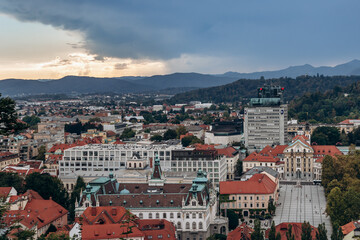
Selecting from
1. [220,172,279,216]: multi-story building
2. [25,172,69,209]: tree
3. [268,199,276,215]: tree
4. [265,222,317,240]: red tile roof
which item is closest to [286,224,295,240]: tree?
[265,222,317,240]: red tile roof

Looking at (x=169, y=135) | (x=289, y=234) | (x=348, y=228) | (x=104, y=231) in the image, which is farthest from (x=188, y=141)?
(x=289, y=234)

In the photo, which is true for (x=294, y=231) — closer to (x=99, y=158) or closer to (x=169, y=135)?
(x=99, y=158)

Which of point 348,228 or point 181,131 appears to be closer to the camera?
point 348,228

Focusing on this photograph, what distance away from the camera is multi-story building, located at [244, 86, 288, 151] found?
507ft

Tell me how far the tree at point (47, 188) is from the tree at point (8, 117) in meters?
47.2

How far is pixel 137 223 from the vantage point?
64938 millimetres

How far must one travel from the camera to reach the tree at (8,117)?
38.6 meters

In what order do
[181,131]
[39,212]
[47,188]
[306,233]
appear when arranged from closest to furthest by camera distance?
[306,233]
[39,212]
[47,188]
[181,131]

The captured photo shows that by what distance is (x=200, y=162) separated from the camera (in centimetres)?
10650

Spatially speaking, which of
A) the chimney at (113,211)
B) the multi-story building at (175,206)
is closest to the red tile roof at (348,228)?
the multi-story building at (175,206)

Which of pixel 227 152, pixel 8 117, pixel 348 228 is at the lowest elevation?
pixel 348 228

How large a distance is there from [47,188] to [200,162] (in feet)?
105

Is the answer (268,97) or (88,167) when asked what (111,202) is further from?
(268,97)

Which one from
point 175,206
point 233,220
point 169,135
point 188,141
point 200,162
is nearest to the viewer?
point 175,206
